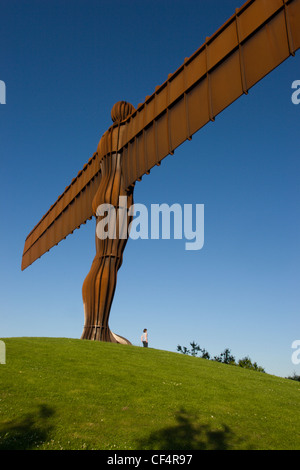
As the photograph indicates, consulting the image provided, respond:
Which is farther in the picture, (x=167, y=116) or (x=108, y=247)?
(x=108, y=247)

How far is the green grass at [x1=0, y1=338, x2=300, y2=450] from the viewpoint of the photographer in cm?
654

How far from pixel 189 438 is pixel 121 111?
54.9 ft

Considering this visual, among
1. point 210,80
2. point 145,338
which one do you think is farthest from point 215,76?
point 145,338

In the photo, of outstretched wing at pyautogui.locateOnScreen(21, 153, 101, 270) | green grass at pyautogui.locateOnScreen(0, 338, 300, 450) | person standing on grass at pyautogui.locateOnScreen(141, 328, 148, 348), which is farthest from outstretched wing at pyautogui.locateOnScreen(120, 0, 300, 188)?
green grass at pyautogui.locateOnScreen(0, 338, 300, 450)

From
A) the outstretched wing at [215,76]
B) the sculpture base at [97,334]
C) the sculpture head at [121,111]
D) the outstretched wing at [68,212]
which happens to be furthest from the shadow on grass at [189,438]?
the sculpture head at [121,111]

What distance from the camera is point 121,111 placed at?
1928 cm

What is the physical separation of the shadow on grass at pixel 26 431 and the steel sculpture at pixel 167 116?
29.8 feet

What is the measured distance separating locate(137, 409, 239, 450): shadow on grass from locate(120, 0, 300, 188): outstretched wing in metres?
10.2

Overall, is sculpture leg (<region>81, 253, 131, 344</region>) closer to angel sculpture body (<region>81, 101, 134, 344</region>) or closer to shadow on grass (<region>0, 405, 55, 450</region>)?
angel sculpture body (<region>81, 101, 134, 344</region>)

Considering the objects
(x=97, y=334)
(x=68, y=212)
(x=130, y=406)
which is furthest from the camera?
(x=68, y=212)

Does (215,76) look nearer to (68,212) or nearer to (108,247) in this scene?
(108,247)

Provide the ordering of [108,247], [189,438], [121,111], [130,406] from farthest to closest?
[121,111]
[108,247]
[130,406]
[189,438]
